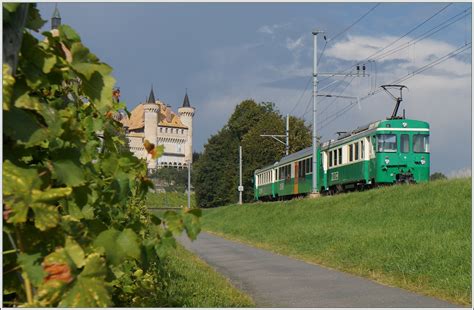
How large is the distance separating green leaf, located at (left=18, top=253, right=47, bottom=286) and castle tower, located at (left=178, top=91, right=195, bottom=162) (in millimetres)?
149916

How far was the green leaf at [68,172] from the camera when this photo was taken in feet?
7.66

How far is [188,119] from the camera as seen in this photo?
15800 centimetres

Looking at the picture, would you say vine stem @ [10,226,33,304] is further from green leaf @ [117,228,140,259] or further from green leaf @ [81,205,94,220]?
green leaf @ [81,205,94,220]

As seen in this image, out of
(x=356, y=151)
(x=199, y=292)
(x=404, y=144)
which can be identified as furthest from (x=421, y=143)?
(x=199, y=292)

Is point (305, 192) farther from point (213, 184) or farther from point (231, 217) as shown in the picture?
point (213, 184)

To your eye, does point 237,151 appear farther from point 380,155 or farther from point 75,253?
point 75,253

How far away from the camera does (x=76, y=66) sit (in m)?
2.40

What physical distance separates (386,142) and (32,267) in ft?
86.5

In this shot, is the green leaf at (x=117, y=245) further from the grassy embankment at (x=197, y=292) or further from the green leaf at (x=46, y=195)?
the grassy embankment at (x=197, y=292)

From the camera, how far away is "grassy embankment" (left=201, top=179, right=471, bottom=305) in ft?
37.9

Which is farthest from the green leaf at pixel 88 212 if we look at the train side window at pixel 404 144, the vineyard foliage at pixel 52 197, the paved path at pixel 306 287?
the train side window at pixel 404 144

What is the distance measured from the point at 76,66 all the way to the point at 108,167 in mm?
676

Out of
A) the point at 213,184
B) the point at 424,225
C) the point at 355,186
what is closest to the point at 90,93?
the point at 424,225

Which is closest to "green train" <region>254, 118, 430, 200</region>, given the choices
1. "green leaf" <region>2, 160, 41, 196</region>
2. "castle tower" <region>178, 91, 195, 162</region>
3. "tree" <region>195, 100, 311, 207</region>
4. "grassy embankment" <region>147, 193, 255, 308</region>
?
"grassy embankment" <region>147, 193, 255, 308</region>
